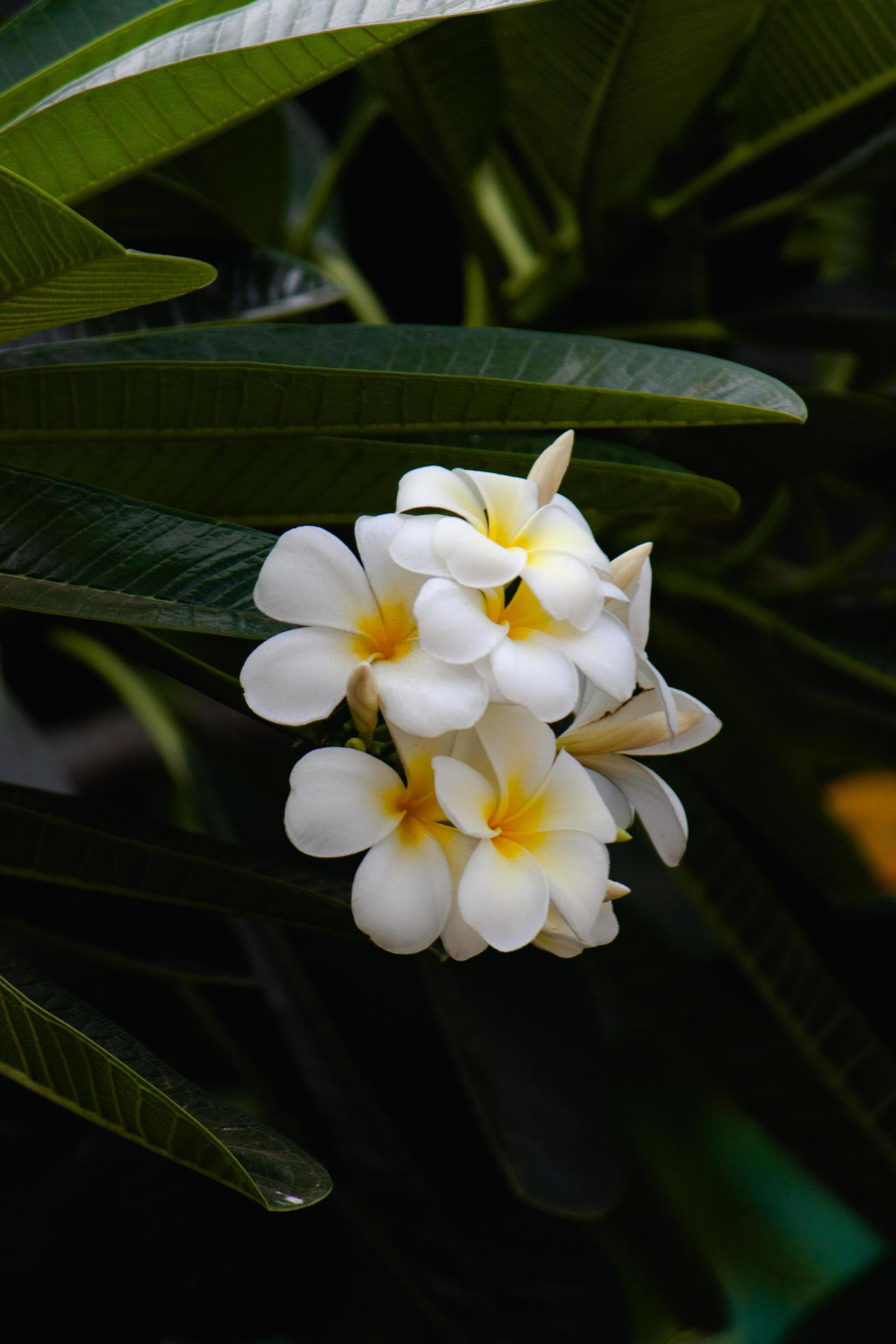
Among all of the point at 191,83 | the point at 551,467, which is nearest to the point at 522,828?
the point at 551,467

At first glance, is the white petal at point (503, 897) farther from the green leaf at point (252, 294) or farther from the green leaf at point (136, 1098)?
the green leaf at point (252, 294)

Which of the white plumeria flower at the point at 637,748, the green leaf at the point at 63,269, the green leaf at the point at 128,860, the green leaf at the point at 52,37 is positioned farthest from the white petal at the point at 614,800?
the green leaf at the point at 52,37

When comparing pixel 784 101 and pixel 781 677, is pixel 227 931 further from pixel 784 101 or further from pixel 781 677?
pixel 784 101

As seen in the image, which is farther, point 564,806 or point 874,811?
point 874,811

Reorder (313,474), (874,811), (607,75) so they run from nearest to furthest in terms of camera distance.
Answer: (313,474) < (607,75) < (874,811)

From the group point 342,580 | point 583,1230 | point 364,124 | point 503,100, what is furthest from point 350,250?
point 583,1230

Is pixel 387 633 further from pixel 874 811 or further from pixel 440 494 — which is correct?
pixel 874 811

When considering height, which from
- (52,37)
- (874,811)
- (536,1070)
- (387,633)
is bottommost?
(874,811)
